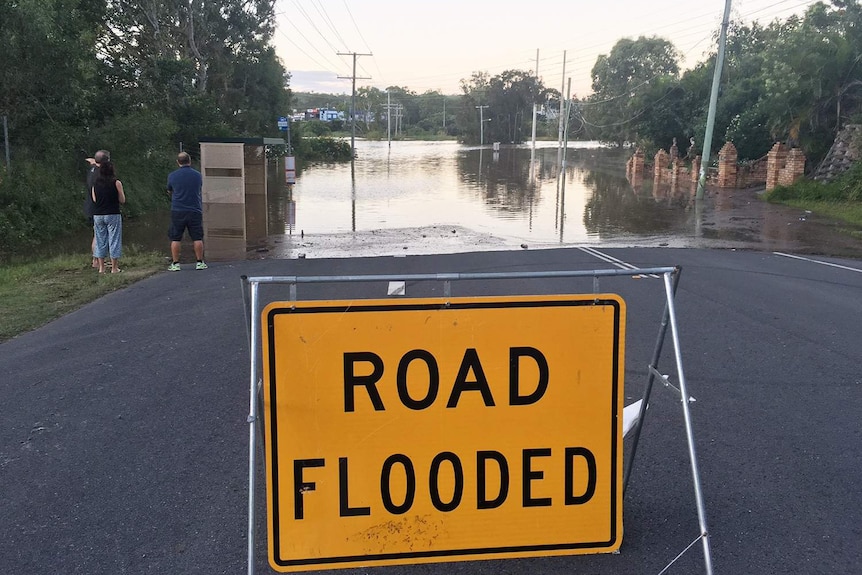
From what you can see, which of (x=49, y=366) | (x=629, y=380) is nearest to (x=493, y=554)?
(x=629, y=380)

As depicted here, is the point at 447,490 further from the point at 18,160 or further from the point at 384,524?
the point at 18,160

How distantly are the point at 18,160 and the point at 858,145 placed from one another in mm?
22586

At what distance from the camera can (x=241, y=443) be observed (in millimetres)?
4773

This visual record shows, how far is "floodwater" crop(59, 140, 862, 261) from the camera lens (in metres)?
15.3

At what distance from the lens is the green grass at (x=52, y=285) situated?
8234 mm

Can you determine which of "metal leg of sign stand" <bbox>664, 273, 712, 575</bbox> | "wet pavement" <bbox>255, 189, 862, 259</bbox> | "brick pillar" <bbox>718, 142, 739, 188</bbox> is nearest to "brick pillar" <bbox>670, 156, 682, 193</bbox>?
"brick pillar" <bbox>718, 142, 739, 188</bbox>

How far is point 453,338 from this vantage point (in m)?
3.02

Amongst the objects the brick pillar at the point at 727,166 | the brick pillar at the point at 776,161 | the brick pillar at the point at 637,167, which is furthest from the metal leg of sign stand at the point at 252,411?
the brick pillar at the point at 637,167

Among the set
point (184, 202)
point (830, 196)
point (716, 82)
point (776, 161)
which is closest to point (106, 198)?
point (184, 202)

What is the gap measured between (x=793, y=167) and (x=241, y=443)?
2554 centimetres

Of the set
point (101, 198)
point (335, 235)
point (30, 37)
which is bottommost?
point (335, 235)

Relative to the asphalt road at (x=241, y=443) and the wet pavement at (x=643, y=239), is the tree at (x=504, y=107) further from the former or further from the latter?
the asphalt road at (x=241, y=443)

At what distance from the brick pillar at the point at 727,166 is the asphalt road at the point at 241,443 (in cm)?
2342

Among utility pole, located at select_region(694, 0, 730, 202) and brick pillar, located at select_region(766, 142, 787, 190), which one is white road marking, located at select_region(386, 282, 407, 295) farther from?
brick pillar, located at select_region(766, 142, 787, 190)
